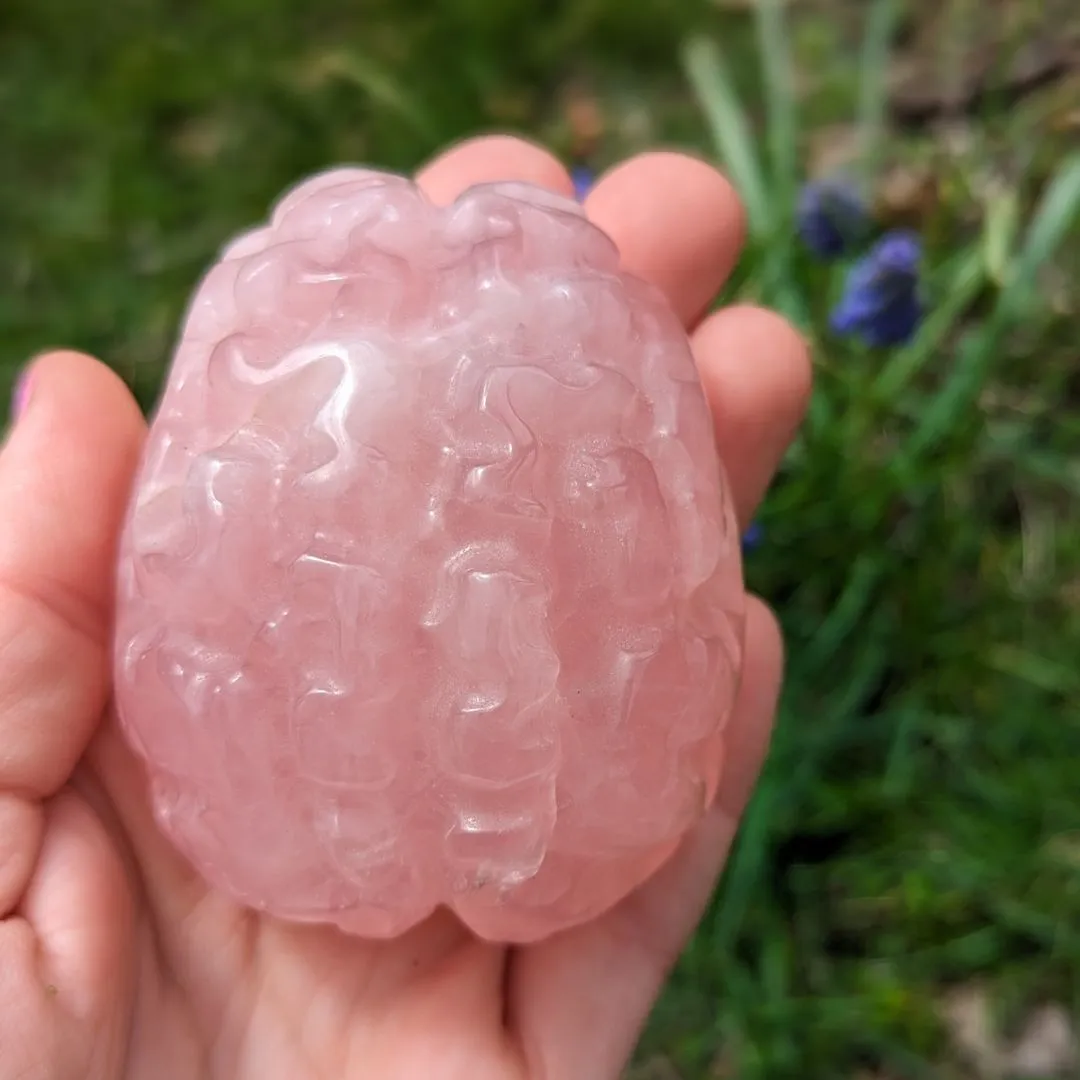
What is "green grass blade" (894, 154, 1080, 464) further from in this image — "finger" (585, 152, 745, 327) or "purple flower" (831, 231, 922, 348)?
"finger" (585, 152, 745, 327)

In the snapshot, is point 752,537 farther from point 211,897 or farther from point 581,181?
point 211,897

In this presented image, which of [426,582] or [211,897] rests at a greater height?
[426,582]

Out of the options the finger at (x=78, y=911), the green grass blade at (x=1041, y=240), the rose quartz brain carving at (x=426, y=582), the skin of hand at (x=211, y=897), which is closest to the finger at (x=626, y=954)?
the skin of hand at (x=211, y=897)

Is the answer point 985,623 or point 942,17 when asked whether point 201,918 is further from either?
point 942,17

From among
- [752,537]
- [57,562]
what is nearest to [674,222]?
[752,537]

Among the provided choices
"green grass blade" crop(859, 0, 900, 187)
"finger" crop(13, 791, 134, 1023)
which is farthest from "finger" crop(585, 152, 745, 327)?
"finger" crop(13, 791, 134, 1023)

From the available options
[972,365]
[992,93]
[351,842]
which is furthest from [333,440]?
[992,93]

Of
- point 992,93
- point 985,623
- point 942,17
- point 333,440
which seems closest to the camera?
point 333,440
